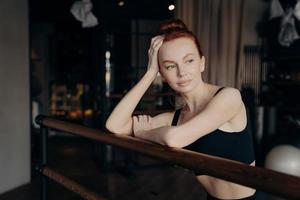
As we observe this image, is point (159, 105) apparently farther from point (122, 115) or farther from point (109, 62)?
point (122, 115)

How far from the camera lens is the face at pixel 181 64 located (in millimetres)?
1438

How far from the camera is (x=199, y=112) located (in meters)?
1.42

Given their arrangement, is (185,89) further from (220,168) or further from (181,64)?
(220,168)

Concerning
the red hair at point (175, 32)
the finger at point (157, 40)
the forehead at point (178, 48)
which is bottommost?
the forehead at point (178, 48)

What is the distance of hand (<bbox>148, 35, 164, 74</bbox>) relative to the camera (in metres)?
1.50

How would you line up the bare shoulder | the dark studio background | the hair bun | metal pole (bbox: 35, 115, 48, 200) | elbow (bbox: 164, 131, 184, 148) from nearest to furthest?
elbow (bbox: 164, 131, 184, 148), the bare shoulder, the hair bun, metal pole (bbox: 35, 115, 48, 200), the dark studio background

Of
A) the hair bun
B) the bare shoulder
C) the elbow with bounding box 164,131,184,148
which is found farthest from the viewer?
the hair bun

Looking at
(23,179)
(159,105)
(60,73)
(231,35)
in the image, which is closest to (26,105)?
(23,179)

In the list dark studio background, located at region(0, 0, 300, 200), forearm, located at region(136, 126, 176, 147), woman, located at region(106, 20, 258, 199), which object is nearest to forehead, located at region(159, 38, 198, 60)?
woman, located at region(106, 20, 258, 199)

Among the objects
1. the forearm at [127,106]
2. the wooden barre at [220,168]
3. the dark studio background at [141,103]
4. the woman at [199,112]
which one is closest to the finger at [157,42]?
the woman at [199,112]

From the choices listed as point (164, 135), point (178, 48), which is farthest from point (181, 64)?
point (164, 135)

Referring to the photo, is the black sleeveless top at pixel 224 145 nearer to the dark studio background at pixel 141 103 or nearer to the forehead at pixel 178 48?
the forehead at pixel 178 48

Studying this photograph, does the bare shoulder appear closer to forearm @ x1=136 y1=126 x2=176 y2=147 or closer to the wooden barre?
forearm @ x1=136 y1=126 x2=176 y2=147

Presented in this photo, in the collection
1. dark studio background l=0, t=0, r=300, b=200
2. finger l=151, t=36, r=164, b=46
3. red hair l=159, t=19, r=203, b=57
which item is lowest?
dark studio background l=0, t=0, r=300, b=200
